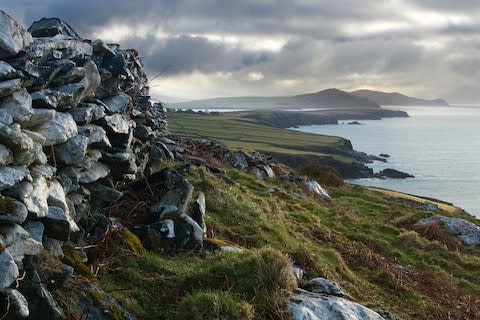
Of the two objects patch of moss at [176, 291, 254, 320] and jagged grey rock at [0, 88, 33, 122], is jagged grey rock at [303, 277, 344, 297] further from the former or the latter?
jagged grey rock at [0, 88, 33, 122]

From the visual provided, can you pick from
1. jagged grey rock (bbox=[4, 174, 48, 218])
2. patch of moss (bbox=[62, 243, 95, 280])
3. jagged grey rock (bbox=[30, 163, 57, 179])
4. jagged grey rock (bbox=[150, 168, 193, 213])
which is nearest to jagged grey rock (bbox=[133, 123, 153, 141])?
jagged grey rock (bbox=[150, 168, 193, 213])

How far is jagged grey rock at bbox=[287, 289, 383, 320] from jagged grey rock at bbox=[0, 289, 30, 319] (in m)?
4.12

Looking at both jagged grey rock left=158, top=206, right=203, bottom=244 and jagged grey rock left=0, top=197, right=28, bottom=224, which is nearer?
jagged grey rock left=0, top=197, right=28, bottom=224

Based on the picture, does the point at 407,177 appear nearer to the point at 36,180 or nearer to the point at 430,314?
the point at 430,314

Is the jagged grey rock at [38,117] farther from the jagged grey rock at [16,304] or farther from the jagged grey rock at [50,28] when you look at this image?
the jagged grey rock at [50,28]

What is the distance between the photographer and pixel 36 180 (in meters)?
7.74

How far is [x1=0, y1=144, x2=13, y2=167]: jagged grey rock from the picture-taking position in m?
7.05

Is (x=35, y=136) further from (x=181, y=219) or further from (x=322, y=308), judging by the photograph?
(x=322, y=308)

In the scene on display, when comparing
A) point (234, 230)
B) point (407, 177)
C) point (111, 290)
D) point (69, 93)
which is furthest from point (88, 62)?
point (407, 177)

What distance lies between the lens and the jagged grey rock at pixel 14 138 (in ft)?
23.7

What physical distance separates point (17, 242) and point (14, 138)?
159 centimetres

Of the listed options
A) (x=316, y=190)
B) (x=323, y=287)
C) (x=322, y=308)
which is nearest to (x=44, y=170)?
(x=322, y=308)

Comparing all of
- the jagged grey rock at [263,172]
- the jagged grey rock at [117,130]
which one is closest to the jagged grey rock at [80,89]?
the jagged grey rock at [117,130]

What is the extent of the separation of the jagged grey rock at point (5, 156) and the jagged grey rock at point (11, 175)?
90 mm
